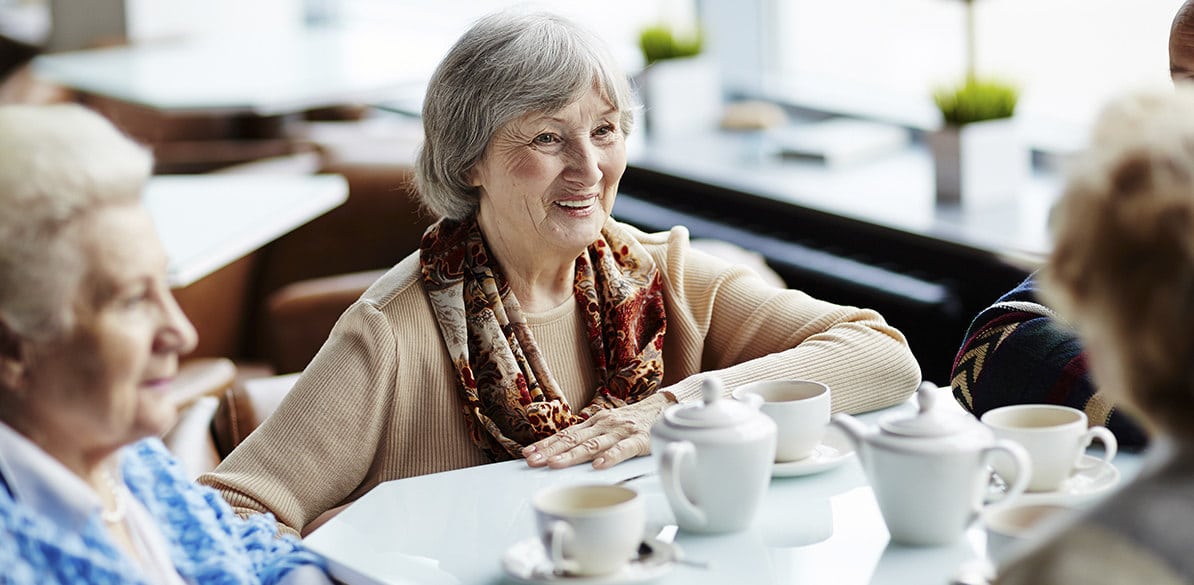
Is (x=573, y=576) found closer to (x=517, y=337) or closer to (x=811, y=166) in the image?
(x=517, y=337)

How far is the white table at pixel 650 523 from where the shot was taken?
1.32 meters

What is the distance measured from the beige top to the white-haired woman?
94cm

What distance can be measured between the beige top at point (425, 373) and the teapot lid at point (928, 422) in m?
0.52

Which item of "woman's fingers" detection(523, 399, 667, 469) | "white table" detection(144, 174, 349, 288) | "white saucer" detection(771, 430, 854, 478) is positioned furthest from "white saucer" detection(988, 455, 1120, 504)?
"white table" detection(144, 174, 349, 288)

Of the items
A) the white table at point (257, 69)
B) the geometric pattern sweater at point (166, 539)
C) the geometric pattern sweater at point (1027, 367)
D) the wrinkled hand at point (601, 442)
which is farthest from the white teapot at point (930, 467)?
the white table at point (257, 69)

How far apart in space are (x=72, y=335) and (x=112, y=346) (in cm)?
3

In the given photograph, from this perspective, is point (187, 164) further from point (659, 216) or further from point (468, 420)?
point (468, 420)

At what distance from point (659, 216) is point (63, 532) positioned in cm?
280

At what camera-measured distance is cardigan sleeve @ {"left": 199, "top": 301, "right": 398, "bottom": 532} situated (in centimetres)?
181

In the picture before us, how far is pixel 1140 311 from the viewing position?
2.86ft

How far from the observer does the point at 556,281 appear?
2088mm

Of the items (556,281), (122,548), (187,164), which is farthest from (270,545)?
(187,164)

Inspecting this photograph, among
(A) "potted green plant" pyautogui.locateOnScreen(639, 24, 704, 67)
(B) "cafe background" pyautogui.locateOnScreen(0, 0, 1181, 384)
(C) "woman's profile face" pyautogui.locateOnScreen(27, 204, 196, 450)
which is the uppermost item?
(C) "woman's profile face" pyautogui.locateOnScreen(27, 204, 196, 450)

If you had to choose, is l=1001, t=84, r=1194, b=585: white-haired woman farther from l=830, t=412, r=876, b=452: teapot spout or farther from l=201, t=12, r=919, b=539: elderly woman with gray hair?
l=201, t=12, r=919, b=539: elderly woman with gray hair
